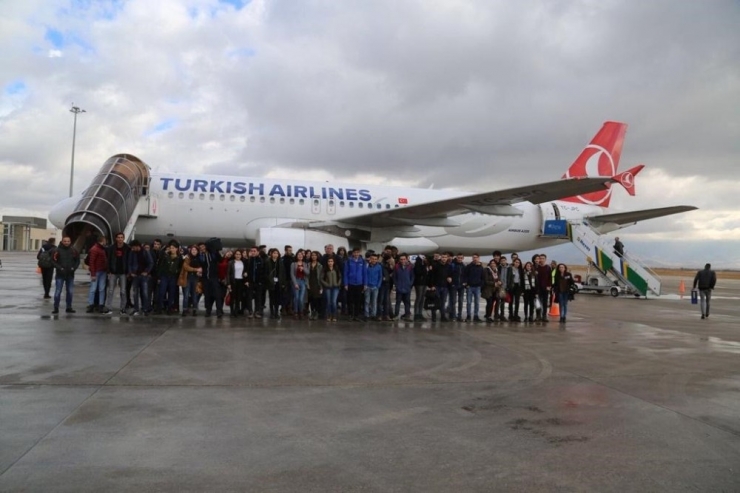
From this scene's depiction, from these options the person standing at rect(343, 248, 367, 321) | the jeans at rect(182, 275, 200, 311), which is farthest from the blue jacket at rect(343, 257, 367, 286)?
the jeans at rect(182, 275, 200, 311)

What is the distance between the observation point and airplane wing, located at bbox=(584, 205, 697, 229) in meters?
17.6

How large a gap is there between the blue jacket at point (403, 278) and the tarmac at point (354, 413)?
10.2 ft

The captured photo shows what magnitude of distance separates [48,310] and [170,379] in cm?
692

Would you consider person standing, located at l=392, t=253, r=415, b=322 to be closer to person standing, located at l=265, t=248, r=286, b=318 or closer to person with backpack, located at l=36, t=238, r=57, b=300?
person standing, located at l=265, t=248, r=286, b=318

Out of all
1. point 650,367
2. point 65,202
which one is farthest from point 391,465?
point 65,202

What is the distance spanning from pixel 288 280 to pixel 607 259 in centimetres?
1509

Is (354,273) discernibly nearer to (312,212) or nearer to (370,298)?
(370,298)

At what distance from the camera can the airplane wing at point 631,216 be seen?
17.6m

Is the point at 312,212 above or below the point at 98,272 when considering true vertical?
above

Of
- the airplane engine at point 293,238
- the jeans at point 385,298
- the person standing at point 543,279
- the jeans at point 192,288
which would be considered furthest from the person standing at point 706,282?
the jeans at point 192,288

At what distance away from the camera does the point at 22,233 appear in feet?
279

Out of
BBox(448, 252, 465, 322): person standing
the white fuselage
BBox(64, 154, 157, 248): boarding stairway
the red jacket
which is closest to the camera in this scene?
the red jacket

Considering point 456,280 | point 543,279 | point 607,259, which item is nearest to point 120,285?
point 456,280

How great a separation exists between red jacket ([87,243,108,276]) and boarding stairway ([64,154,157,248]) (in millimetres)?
2386
